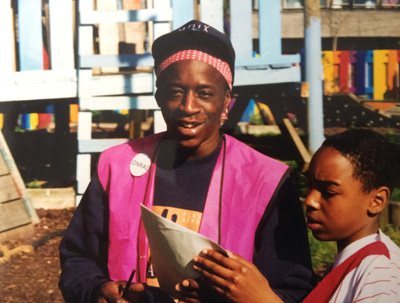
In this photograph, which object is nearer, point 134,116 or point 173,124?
point 173,124

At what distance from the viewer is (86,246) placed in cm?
183

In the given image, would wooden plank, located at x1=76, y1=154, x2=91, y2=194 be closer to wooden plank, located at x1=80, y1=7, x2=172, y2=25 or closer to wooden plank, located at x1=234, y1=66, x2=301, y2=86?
wooden plank, located at x1=80, y1=7, x2=172, y2=25

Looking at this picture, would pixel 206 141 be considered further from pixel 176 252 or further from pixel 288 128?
pixel 288 128

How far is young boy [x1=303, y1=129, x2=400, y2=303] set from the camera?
146 cm

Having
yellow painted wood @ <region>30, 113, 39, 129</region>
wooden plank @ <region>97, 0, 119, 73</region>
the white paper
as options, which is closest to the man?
the white paper

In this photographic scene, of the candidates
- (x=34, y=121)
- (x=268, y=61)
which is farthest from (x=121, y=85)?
(x=34, y=121)

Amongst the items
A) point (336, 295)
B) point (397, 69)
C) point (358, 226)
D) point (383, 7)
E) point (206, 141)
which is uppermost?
point (383, 7)

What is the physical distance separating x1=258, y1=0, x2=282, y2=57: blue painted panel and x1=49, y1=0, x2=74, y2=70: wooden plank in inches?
46.7

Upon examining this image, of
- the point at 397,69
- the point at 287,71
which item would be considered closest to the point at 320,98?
the point at 287,71

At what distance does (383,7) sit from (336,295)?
1.41m

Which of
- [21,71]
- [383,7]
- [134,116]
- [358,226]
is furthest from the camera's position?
[134,116]

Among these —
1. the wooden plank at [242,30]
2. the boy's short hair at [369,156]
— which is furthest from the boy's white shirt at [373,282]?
the wooden plank at [242,30]

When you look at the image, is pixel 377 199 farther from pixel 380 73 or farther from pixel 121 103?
pixel 121 103

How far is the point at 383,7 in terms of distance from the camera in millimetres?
2385
